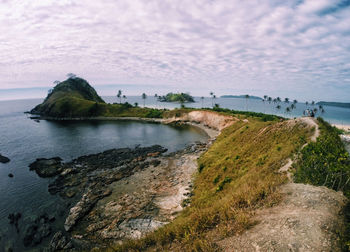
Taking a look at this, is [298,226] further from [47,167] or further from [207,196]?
[47,167]

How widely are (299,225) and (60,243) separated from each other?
25.1 metres

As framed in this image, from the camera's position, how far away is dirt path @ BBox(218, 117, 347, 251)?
736 cm

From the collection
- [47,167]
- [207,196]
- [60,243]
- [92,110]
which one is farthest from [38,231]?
[92,110]

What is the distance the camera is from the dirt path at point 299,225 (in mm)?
7355

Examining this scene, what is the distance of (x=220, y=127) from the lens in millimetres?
83375

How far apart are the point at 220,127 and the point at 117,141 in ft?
173

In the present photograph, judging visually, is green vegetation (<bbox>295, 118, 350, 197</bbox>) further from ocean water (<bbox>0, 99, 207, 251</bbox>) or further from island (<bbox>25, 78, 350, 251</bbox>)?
ocean water (<bbox>0, 99, 207, 251</bbox>)

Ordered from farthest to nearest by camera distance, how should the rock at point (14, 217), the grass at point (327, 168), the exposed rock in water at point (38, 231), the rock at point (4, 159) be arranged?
1. the rock at point (4, 159)
2. the rock at point (14, 217)
3. the exposed rock in water at point (38, 231)
4. the grass at point (327, 168)

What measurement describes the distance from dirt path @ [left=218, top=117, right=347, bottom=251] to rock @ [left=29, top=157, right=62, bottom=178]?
143 ft

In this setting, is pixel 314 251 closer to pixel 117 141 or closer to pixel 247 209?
pixel 247 209

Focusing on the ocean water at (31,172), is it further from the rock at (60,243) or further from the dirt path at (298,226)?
the dirt path at (298,226)

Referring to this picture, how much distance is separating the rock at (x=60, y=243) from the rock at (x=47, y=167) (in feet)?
73.2

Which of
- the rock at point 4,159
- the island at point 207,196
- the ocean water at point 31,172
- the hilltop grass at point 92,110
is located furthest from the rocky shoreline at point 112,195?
the hilltop grass at point 92,110

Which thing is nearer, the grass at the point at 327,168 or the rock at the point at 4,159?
the grass at the point at 327,168
